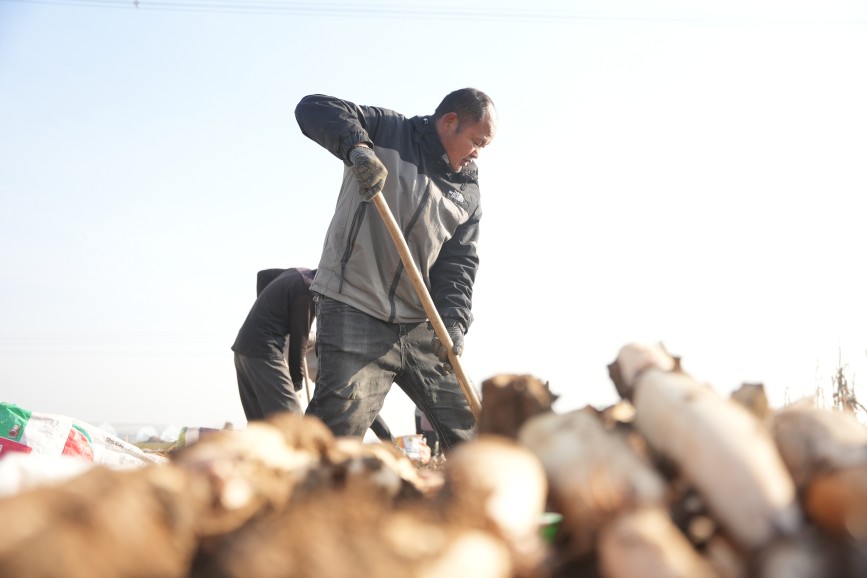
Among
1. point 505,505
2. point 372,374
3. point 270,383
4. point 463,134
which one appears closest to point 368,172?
point 463,134

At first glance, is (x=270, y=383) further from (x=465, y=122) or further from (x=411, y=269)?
(x=465, y=122)

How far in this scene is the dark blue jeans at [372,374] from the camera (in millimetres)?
3697

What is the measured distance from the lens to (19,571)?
773mm

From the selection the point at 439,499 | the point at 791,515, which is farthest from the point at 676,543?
the point at 439,499

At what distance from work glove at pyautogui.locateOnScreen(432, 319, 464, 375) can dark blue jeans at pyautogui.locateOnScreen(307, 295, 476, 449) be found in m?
0.05

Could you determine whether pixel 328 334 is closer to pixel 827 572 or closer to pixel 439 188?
pixel 439 188

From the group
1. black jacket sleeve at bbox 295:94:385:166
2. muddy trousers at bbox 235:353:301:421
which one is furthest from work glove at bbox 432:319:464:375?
muddy trousers at bbox 235:353:301:421

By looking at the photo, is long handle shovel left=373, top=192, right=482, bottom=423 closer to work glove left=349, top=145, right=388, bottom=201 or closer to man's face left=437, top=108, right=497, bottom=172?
work glove left=349, top=145, right=388, bottom=201

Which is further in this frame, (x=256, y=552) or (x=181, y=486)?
(x=181, y=486)

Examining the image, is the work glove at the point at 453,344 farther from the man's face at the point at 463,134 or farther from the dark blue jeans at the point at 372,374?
the man's face at the point at 463,134

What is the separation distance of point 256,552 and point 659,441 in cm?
75

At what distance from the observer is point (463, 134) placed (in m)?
4.12

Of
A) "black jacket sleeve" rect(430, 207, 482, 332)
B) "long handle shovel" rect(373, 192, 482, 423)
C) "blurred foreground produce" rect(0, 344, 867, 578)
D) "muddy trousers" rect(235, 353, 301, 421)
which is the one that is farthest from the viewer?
"muddy trousers" rect(235, 353, 301, 421)

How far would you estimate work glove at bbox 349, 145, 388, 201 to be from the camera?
3439 millimetres
